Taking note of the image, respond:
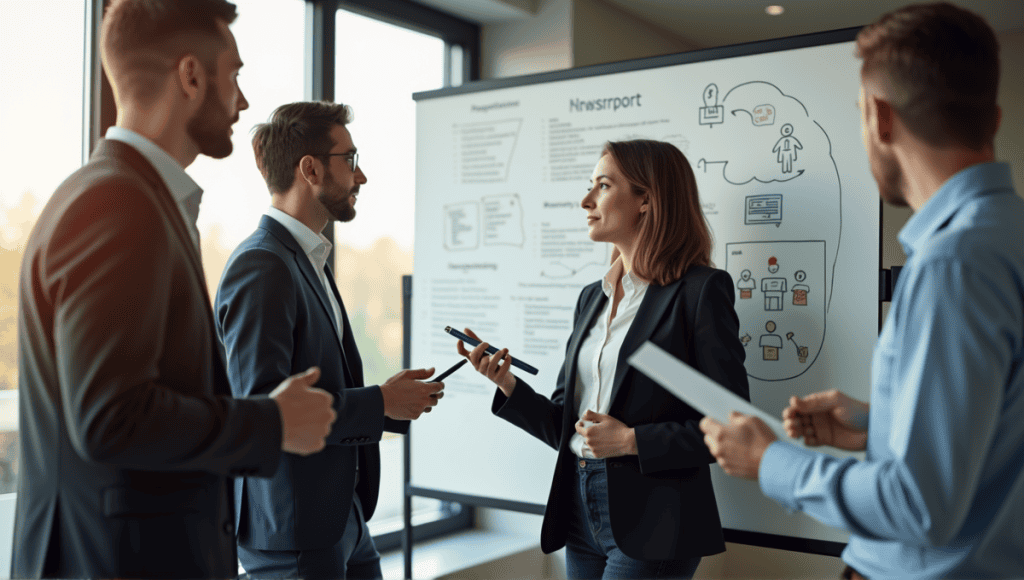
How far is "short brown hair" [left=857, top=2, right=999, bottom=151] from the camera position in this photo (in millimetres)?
999

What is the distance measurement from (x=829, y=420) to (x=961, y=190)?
1.56ft

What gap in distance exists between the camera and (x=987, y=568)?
38.0 inches

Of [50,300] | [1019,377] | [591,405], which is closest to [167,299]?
[50,300]

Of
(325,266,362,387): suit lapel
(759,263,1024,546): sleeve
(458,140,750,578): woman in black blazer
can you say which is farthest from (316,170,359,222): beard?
(759,263,1024,546): sleeve

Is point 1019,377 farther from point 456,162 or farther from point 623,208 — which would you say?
point 456,162

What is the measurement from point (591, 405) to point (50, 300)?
4.43ft

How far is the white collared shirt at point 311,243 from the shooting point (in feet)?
6.36

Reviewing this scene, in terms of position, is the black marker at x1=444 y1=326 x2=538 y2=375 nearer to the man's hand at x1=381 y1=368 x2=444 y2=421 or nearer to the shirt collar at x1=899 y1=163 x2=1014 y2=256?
the man's hand at x1=381 y1=368 x2=444 y2=421

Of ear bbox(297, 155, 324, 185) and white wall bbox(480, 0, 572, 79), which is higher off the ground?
white wall bbox(480, 0, 572, 79)

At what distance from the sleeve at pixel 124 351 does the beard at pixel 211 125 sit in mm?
220

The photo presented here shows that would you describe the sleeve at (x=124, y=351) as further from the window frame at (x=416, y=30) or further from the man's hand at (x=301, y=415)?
the window frame at (x=416, y=30)

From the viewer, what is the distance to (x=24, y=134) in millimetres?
2285

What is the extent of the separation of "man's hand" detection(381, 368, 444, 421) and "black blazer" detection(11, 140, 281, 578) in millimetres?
726

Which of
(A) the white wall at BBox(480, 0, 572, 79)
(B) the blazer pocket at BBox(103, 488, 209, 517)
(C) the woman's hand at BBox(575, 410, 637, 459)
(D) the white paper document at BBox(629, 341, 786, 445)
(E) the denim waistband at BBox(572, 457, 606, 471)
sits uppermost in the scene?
(A) the white wall at BBox(480, 0, 572, 79)
